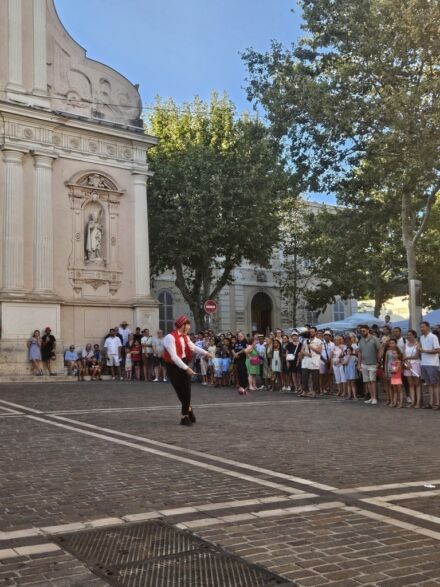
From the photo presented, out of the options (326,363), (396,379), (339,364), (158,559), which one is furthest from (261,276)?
(158,559)

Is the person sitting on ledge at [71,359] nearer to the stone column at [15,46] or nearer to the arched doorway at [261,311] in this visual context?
the stone column at [15,46]

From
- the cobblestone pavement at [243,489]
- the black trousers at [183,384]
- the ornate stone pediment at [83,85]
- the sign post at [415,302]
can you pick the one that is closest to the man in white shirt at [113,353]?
the ornate stone pediment at [83,85]

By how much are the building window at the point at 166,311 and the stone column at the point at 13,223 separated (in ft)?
51.0

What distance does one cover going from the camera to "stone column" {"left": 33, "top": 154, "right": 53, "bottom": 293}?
25.4 meters

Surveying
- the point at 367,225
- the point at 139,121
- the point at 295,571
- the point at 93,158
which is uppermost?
the point at 139,121

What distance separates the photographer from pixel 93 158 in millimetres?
27875

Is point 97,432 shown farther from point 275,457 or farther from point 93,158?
point 93,158

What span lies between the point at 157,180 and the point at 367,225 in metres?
12.2

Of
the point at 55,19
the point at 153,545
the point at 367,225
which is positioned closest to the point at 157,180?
the point at 55,19

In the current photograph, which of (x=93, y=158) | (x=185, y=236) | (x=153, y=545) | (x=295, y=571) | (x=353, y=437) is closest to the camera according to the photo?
(x=295, y=571)

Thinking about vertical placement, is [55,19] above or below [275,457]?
above

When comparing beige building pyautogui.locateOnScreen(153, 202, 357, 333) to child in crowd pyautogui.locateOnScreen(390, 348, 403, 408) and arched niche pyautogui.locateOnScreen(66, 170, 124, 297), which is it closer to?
arched niche pyautogui.locateOnScreen(66, 170, 124, 297)

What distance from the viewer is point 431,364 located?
1502 centimetres

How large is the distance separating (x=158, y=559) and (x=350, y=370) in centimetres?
1362
